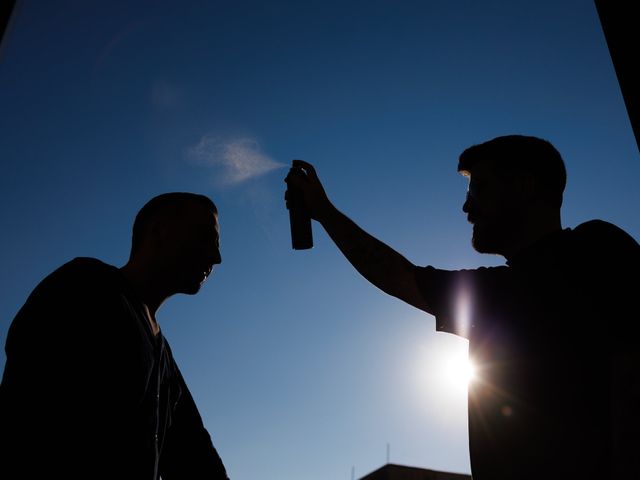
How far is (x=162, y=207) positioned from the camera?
3.60 meters

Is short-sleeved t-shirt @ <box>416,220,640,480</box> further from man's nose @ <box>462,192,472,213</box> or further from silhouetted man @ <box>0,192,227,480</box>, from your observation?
silhouetted man @ <box>0,192,227,480</box>

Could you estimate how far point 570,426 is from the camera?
1.86 m

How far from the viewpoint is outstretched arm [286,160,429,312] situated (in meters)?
2.82

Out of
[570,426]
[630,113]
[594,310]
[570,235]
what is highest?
[630,113]

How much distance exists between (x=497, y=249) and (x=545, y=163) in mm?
608

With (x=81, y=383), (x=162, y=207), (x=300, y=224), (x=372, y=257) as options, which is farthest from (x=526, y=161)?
(x=81, y=383)

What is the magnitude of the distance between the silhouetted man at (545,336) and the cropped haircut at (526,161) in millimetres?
85

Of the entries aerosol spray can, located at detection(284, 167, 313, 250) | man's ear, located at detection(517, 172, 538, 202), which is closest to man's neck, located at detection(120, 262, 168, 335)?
aerosol spray can, located at detection(284, 167, 313, 250)

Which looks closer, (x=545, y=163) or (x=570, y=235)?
(x=570, y=235)

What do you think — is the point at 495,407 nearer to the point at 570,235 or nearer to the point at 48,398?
the point at 570,235

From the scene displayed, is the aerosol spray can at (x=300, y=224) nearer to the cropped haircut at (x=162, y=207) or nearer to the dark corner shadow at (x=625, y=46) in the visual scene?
the cropped haircut at (x=162, y=207)

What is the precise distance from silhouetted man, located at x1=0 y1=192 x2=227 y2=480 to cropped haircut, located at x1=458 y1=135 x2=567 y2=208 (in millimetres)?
2140

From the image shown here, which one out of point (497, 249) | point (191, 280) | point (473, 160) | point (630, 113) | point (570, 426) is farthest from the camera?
point (191, 280)

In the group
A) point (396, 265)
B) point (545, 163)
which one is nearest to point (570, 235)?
point (545, 163)
